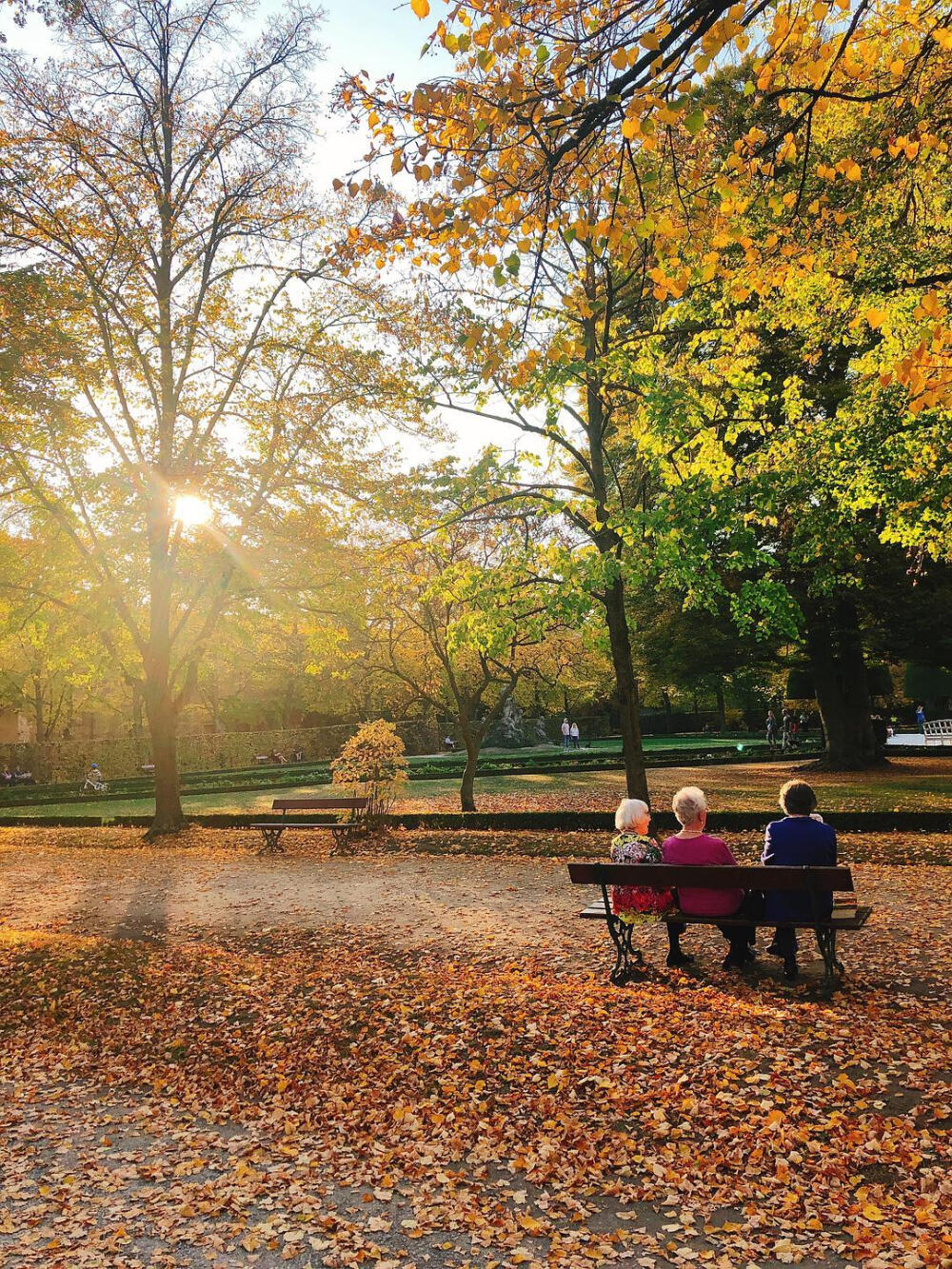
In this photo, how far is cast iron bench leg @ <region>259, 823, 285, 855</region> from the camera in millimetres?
14805

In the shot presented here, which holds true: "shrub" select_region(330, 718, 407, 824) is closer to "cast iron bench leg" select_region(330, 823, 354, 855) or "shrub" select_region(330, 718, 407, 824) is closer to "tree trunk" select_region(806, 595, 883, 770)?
"cast iron bench leg" select_region(330, 823, 354, 855)

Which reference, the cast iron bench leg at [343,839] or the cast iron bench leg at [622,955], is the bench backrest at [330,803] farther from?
the cast iron bench leg at [622,955]

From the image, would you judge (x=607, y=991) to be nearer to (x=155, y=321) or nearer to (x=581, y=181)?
(x=581, y=181)

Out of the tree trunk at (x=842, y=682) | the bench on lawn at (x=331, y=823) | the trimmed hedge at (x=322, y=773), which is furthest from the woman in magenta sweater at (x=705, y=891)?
the trimmed hedge at (x=322, y=773)

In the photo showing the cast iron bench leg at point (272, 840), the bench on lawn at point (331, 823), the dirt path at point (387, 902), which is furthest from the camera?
the cast iron bench leg at point (272, 840)

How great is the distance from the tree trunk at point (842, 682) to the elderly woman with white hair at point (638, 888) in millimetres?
17074

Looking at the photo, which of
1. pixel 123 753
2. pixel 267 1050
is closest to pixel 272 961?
pixel 267 1050

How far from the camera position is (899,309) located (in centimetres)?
1033

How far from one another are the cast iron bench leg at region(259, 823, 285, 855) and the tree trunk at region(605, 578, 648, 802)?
620 centimetres

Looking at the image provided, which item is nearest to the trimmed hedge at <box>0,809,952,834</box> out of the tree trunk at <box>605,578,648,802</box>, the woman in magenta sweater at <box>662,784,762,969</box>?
the tree trunk at <box>605,578,648,802</box>

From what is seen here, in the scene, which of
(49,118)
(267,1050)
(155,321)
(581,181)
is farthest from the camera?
(155,321)

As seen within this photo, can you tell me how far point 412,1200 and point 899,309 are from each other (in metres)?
10.7

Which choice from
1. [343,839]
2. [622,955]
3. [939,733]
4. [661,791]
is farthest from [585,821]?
[939,733]

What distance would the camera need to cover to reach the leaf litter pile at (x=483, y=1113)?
3.45 metres
